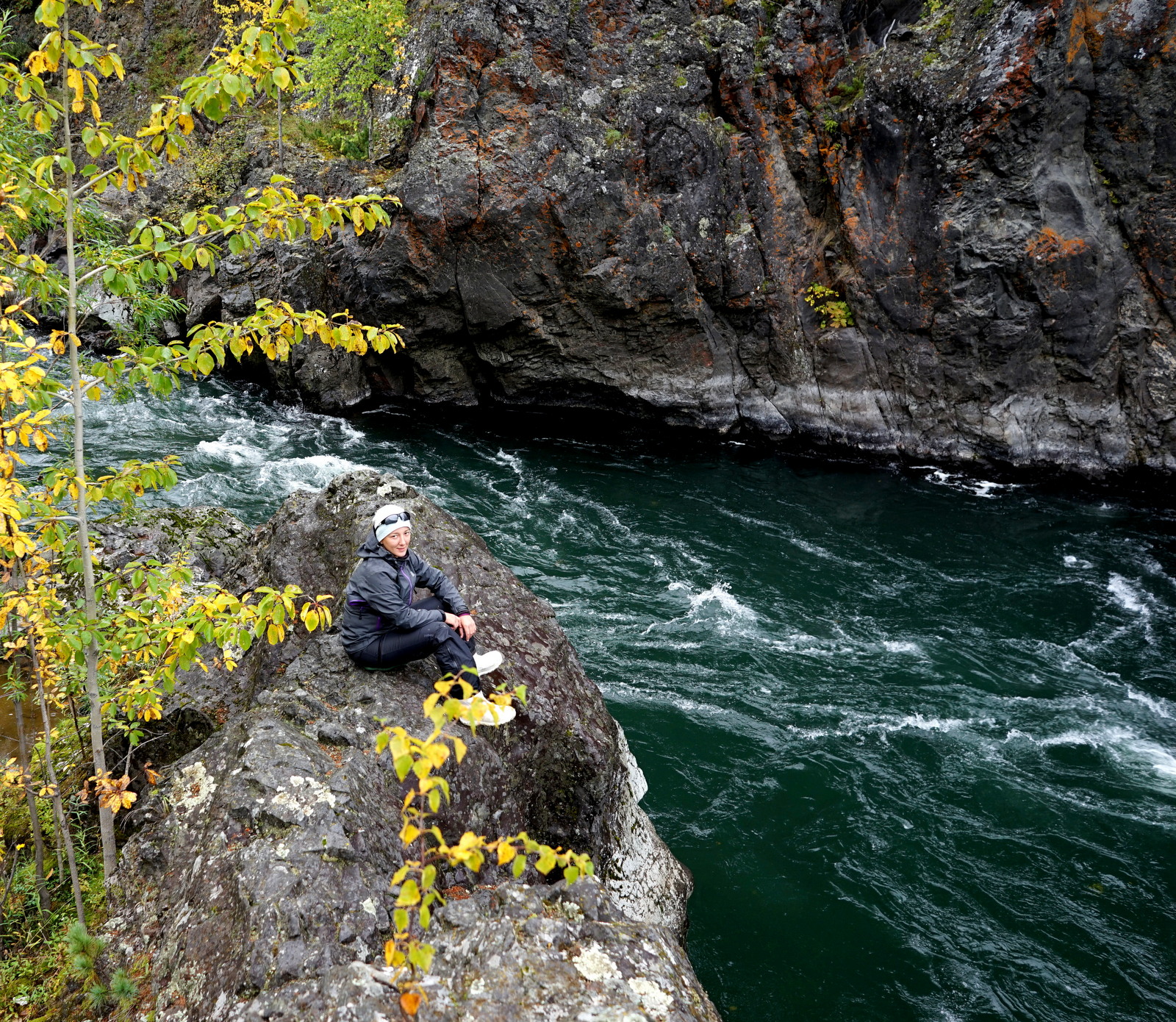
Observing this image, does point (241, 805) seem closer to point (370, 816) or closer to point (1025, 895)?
point (370, 816)

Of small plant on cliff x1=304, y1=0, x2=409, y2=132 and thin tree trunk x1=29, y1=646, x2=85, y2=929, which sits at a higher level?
small plant on cliff x1=304, y1=0, x2=409, y2=132

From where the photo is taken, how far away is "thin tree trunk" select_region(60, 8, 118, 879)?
4.36 metres

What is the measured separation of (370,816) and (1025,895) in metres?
6.93

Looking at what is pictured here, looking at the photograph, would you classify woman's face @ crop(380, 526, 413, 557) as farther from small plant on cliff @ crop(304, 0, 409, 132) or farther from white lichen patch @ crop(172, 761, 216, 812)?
small plant on cliff @ crop(304, 0, 409, 132)

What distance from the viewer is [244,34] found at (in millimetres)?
3762

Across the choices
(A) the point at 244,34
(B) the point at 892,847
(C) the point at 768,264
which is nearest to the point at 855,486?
(C) the point at 768,264

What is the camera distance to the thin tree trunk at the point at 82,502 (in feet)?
14.3

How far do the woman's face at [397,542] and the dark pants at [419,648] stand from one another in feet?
1.64

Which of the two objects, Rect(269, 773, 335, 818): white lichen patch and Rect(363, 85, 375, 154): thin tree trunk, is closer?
Rect(269, 773, 335, 818): white lichen patch

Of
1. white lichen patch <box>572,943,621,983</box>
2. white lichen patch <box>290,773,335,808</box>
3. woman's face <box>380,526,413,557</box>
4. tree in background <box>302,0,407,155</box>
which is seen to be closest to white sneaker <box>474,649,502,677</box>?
woman's face <box>380,526,413,557</box>

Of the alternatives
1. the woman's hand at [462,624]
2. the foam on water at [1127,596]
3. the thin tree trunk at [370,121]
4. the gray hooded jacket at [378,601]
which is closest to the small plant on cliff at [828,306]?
the foam on water at [1127,596]

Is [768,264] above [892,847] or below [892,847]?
above

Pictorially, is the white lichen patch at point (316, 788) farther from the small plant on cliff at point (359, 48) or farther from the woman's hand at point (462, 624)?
the small plant on cliff at point (359, 48)

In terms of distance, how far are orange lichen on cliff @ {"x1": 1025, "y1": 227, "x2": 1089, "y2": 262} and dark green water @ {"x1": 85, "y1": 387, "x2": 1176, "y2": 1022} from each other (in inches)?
210
